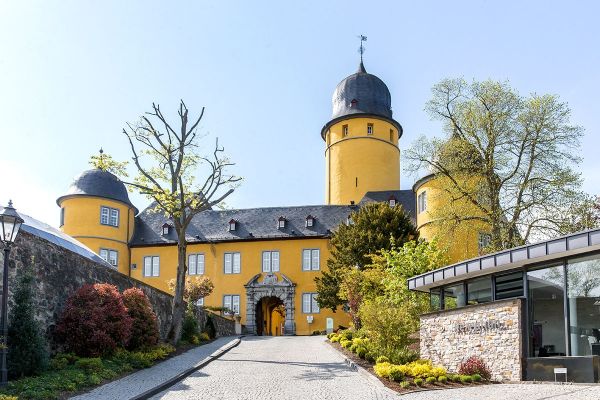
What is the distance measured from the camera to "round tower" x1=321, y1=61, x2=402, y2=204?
50688 mm

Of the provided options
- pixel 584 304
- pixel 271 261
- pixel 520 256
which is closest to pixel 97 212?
pixel 271 261

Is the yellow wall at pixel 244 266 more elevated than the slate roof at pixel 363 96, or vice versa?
the slate roof at pixel 363 96

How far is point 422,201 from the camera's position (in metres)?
37.7

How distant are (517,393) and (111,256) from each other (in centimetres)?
3746

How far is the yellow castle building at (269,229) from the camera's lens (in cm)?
4591

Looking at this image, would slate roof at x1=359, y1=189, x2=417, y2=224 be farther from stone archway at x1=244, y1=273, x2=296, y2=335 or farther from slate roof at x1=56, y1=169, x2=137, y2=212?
slate roof at x1=56, y1=169, x2=137, y2=212

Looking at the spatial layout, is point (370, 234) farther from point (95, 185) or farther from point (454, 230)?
point (95, 185)

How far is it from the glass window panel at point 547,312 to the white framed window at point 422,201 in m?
21.1

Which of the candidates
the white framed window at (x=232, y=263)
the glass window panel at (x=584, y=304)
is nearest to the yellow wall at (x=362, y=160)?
the white framed window at (x=232, y=263)

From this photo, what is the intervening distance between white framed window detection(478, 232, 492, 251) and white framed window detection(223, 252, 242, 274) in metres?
19.6

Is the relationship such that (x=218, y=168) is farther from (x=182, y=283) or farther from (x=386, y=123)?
(x=386, y=123)

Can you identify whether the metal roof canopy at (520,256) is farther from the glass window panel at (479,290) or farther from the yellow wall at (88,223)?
the yellow wall at (88,223)

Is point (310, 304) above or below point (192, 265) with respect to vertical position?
Result: below

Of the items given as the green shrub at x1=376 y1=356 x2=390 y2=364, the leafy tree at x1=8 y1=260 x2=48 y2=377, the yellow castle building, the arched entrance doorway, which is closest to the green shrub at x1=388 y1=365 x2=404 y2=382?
the green shrub at x1=376 y1=356 x2=390 y2=364
